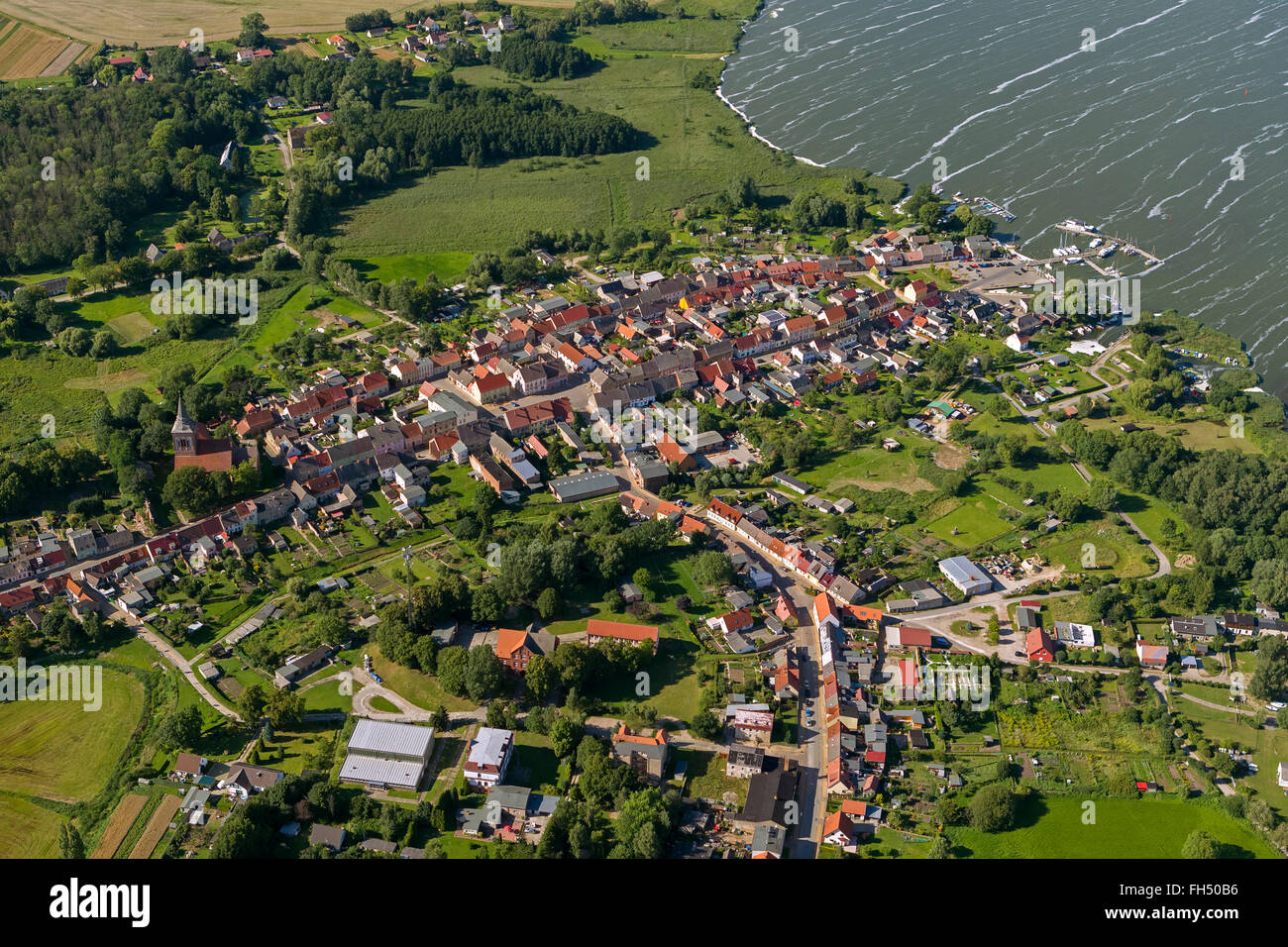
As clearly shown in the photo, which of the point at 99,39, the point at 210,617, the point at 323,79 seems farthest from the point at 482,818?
the point at 99,39

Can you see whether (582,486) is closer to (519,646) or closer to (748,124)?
(519,646)

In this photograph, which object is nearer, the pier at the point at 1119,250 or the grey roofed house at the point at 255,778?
the grey roofed house at the point at 255,778

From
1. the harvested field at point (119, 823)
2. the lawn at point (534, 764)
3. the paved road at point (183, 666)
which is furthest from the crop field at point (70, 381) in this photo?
the lawn at point (534, 764)

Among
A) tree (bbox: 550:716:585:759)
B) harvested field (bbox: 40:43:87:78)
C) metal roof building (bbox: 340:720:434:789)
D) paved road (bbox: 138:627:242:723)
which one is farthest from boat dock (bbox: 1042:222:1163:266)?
harvested field (bbox: 40:43:87:78)

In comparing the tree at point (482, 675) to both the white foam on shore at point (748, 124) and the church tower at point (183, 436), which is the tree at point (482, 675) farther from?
the white foam on shore at point (748, 124)

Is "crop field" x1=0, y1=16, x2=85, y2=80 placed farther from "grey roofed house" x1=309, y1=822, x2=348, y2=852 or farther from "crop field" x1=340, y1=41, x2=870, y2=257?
"grey roofed house" x1=309, y1=822, x2=348, y2=852

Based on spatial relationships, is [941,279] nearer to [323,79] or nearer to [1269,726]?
[1269,726]

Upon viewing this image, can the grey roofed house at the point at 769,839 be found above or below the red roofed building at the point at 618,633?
below
